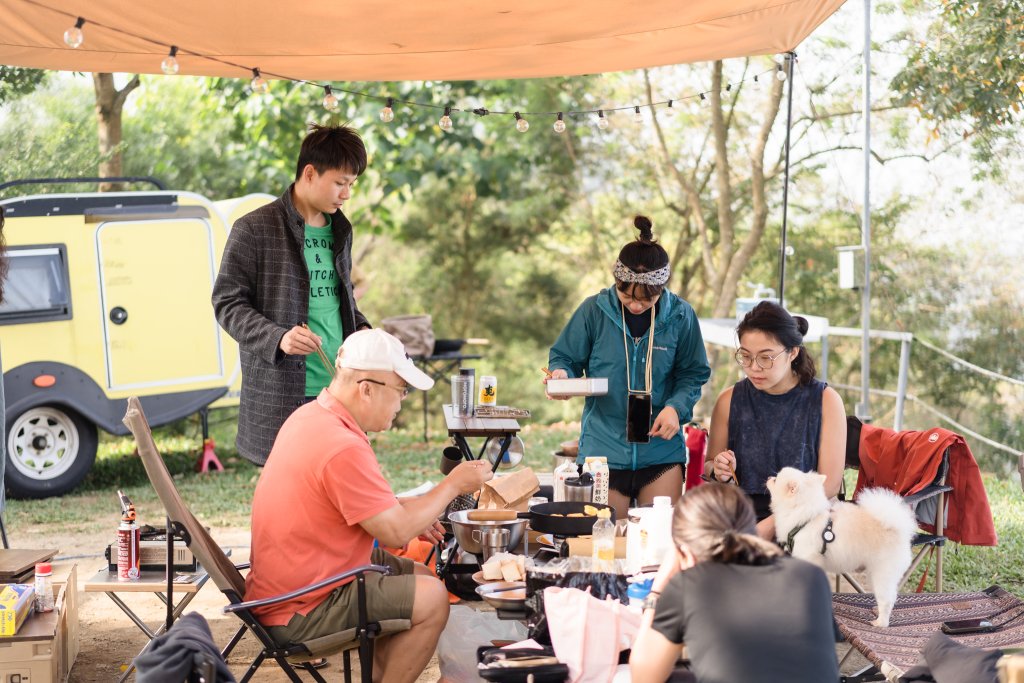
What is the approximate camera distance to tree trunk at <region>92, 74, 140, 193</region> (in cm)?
911

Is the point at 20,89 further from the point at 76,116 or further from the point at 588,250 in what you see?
the point at 588,250

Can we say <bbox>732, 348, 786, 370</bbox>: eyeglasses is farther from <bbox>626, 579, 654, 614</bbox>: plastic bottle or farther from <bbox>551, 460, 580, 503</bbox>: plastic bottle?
<bbox>626, 579, 654, 614</bbox>: plastic bottle

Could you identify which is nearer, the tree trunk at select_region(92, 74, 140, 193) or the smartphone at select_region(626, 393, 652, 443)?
the smartphone at select_region(626, 393, 652, 443)

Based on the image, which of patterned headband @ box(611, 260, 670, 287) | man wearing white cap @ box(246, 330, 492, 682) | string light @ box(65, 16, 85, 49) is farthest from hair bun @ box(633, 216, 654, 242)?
string light @ box(65, 16, 85, 49)

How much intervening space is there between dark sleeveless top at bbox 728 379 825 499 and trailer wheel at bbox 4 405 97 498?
5014mm

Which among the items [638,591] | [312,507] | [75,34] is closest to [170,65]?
[75,34]

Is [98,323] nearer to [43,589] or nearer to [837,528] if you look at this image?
[43,589]

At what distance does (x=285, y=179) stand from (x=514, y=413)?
7.65 meters

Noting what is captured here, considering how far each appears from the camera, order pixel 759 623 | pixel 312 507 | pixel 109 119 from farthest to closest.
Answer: pixel 109 119 < pixel 312 507 < pixel 759 623

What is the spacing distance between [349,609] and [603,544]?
0.69 meters

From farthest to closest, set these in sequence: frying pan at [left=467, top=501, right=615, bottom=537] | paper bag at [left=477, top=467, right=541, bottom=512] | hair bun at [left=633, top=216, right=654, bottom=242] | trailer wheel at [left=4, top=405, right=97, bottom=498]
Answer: trailer wheel at [left=4, top=405, right=97, bottom=498]
hair bun at [left=633, top=216, right=654, bottom=242]
paper bag at [left=477, top=467, right=541, bottom=512]
frying pan at [left=467, top=501, right=615, bottom=537]

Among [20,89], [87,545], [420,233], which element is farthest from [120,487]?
[420,233]

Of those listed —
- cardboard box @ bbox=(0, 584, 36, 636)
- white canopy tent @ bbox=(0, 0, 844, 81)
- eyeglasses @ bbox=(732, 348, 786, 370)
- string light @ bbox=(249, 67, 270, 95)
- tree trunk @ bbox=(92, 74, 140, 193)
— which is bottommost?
cardboard box @ bbox=(0, 584, 36, 636)

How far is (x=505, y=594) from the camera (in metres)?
2.76
